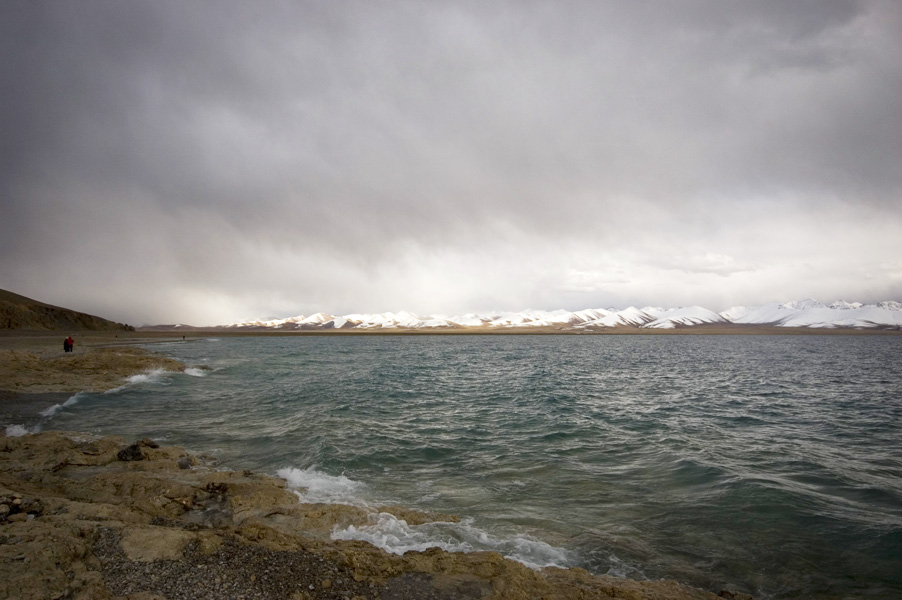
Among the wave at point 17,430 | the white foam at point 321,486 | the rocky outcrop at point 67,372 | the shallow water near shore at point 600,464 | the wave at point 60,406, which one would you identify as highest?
the rocky outcrop at point 67,372

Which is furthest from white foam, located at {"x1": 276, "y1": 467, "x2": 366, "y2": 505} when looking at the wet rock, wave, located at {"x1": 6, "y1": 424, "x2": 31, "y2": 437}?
wave, located at {"x1": 6, "y1": 424, "x2": 31, "y2": 437}

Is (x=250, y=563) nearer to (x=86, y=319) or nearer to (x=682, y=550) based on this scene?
(x=682, y=550)

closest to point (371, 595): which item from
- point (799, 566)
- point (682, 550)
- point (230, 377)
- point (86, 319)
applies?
point (682, 550)

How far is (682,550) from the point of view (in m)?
8.07

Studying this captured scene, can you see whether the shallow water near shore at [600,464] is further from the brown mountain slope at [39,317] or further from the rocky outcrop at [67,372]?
the brown mountain slope at [39,317]

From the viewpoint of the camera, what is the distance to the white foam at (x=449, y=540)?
293 inches

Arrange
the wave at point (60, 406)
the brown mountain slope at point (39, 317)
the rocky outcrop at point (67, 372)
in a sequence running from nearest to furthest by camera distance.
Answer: the wave at point (60, 406) → the rocky outcrop at point (67, 372) → the brown mountain slope at point (39, 317)

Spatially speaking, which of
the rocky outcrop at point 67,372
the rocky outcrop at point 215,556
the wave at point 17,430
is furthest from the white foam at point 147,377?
the rocky outcrop at point 215,556

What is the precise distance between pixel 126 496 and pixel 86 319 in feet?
477

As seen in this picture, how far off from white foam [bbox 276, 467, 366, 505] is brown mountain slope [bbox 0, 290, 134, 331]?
118290 millimetres

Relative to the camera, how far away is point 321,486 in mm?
10906

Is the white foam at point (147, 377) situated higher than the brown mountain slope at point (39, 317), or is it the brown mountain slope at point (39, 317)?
the brown mountain slope at point (39, 317)

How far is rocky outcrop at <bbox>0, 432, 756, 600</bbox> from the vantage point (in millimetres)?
5094

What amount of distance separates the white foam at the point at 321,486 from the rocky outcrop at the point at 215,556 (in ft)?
3.26
